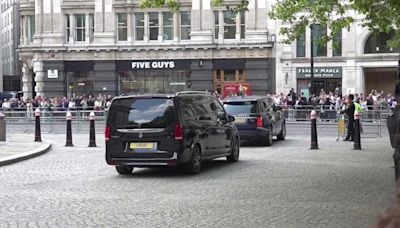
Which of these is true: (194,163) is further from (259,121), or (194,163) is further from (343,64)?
(343,64)

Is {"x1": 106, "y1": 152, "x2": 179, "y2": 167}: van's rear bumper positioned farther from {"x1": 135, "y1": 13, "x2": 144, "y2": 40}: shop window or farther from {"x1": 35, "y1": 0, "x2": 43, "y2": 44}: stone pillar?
{"x1": 35, "y1": 0, "x2": 43, "y2": 44}: stone pillar

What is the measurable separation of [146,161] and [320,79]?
3624 centimetres

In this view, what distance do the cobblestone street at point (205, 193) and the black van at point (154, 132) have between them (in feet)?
1.25

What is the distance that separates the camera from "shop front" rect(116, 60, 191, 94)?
49500 mm

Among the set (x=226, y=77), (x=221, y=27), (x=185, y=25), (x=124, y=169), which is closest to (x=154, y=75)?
(x=185, y=25)

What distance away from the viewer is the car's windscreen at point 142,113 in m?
12.7

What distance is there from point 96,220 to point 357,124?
42.3ft

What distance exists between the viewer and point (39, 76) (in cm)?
5081

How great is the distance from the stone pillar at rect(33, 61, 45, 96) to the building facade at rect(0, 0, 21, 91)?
31.2 meters

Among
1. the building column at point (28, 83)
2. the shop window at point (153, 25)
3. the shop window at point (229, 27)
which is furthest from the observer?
the building column at point (28, 83)

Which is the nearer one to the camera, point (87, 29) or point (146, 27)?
point (146, 27)

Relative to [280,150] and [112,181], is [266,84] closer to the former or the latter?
[280,150]

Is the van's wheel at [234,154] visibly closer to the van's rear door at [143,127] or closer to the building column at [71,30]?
the van's rear door at [143,127]

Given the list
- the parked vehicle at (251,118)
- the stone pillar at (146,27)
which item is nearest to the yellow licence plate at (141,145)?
the parked vehicle at (251,118)
